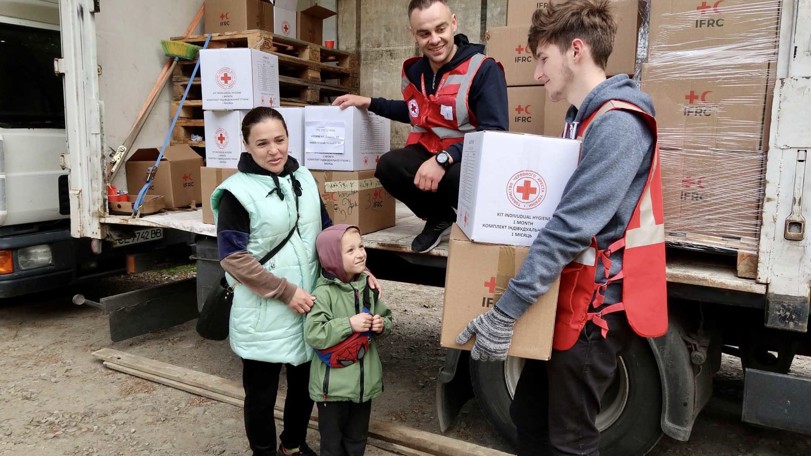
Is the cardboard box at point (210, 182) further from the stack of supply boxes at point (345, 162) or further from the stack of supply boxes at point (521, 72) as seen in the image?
the stack of supply boxes at point (521, 72)

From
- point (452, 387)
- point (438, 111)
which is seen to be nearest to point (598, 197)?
point (438, 111)

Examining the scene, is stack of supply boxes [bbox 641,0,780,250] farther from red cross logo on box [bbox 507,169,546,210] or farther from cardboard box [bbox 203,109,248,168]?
cardboard box [bbox 203,109,248,168]

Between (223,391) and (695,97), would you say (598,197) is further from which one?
(223,391)

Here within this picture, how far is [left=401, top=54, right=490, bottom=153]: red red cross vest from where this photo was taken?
2.98m

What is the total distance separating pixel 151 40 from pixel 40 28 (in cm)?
87

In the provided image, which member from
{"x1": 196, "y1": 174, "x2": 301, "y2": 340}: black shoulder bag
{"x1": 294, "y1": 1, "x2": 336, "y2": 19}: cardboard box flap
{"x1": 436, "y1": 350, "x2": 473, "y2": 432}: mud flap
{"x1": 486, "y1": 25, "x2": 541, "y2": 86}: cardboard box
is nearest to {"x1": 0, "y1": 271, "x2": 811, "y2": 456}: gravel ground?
{"x1": 436, "y1": 350, "x2": 473, "y2": 432}: mud flap

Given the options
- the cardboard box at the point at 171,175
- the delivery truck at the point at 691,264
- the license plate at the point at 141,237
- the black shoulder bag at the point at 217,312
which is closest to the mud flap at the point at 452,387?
the delivery truck at the point at 691,264

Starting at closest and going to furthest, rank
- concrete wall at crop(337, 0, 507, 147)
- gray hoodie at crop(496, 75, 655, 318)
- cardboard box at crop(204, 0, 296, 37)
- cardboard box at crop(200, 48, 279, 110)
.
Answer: gray hoodie at crop(496, 75, 655, 318) < cardboard box at crop(200, 48, 279, 110) < cardboard box at crop(204, 0, 296, 37) < concrete wall at crop(337, 0, 507, 147)

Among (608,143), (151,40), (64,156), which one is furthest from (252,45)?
(608,143)

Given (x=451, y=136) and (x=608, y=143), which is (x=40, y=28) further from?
(x=608, y=143)

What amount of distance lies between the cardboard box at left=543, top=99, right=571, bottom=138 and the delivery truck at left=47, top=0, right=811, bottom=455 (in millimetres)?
569

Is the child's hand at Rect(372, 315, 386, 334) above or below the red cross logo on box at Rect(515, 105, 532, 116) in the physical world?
below

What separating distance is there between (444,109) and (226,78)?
1608 mm

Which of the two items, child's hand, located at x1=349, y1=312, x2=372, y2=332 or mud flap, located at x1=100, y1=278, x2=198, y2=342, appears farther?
mud flap, located at x1=100, y1=278, x2=198, y2=342
